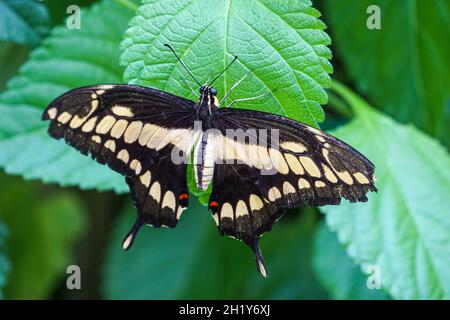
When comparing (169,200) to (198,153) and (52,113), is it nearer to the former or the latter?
(198,153)

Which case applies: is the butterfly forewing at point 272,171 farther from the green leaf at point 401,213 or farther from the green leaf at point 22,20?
the green leaf at point 22,20

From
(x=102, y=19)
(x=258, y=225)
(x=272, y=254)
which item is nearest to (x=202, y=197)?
(x=258, y=225)

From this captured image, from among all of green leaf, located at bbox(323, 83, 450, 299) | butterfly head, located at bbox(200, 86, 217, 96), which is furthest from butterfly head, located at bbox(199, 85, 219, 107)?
green leaf, located at bbox(323, 83, 450, 299)

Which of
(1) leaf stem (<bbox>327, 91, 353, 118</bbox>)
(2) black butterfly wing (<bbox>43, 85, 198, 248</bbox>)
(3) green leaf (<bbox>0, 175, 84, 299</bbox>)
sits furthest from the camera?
(3) green leaf (<bbox>0, 175, 84, 299</bbox>)

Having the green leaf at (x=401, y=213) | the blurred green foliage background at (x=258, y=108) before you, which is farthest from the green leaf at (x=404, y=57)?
the green leaf at (x=401, y=213)

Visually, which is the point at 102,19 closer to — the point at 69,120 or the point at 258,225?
the point at 69,120

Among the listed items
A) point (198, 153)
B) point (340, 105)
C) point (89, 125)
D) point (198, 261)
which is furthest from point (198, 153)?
point (198, 261)

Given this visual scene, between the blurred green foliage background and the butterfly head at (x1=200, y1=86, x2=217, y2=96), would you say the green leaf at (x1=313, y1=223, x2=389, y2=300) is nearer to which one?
the blurred green foliage background
